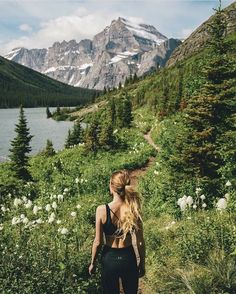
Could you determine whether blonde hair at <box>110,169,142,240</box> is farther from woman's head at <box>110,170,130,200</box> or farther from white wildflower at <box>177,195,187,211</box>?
white wildflower at <box>177,195,187,211</box>

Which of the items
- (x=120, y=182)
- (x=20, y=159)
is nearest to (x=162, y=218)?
(x=120, y=182)

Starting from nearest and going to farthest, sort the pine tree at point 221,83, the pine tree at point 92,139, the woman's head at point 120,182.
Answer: the woman's head at point 120,182
the pine tree at point 221,83
the pine tree at point 92,139

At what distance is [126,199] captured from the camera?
6332mm

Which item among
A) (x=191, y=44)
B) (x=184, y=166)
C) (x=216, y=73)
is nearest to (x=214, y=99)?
(x=216, y=73)

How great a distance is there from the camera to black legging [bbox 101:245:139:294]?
6.33 m

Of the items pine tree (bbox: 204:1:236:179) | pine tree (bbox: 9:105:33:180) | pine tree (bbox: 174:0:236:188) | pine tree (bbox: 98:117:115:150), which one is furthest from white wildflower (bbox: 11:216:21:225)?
pine tree (bbox: 98:117:115:150)

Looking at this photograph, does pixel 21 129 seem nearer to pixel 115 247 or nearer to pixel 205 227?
pixel 205 227

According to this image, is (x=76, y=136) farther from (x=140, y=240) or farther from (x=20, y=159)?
(x=140, y=240)

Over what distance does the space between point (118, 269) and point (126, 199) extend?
0.99 metres

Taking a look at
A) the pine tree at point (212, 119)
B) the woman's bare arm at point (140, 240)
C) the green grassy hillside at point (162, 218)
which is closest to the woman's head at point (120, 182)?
the woman's bare arm at point (140, 240)

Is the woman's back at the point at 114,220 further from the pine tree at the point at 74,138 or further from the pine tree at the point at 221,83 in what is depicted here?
the pine tree at the point at 74,138

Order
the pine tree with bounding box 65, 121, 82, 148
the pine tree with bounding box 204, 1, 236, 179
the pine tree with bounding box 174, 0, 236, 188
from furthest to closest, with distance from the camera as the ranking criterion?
1. the pine tree with bounding box 65, 121, 82, 148
2. the pine tree with bounding box 204, 1, 236, 179
3. the pine tree with bounding box 174, 0, 236, 188

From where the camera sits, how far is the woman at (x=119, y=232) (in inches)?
249

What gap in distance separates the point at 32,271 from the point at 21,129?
69.4ft
